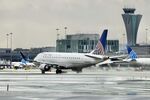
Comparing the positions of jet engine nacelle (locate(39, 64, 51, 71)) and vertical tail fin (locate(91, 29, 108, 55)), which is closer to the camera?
jet engine nacelle (locate(39, 64, 51, 71))

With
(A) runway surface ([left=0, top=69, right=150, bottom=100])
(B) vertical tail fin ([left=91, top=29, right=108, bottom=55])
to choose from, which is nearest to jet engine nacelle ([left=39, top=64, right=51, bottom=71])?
(B) vertical tail fin ([left=91, top=29, right=108, bottom=55])

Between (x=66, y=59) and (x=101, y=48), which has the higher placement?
(x=101, y=48)

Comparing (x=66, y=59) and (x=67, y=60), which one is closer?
(x=66, y=59)

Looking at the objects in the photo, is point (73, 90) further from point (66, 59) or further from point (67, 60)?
point (67, 60)

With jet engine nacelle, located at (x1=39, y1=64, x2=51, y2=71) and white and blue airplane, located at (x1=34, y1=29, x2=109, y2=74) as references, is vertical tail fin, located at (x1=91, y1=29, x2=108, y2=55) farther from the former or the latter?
jet engine nacelle, located at (x1=39, y1=64, x2=51, y2=71)

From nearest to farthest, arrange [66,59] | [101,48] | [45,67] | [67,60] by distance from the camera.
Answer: [45,67]
[66,59]
[67,60]
[101,48]

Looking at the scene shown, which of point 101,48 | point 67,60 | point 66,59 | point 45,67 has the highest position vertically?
point 101,48

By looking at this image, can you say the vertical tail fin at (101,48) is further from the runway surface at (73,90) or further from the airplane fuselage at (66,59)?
the runway surface at (73,90)

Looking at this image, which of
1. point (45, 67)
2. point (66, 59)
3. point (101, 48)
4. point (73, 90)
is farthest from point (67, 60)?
point (73, 90)

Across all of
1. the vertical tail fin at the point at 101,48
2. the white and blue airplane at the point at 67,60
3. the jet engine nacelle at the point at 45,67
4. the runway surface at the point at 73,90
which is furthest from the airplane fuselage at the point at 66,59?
the runway surface at the point at 73,90

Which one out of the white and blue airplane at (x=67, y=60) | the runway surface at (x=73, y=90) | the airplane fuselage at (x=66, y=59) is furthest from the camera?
the airplane fuselage at (x=66, y=59)

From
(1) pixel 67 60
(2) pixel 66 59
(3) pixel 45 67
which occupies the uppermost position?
(2) pixel 66 59

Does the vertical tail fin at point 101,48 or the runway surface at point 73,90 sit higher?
the vertical tail fin at point 101,48

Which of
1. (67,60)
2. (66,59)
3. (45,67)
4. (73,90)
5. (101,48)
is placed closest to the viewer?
(73,90)
